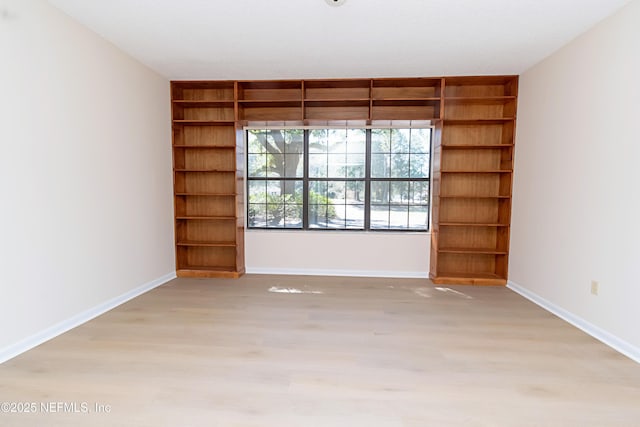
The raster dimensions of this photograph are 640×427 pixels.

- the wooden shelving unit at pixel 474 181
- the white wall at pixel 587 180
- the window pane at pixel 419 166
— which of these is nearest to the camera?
the white wall at pixel 587 180

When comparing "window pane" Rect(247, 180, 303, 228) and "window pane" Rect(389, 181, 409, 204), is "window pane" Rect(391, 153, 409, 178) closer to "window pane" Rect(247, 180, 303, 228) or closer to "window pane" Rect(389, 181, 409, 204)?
"window pane" Rect(389, 181, 409, 204)

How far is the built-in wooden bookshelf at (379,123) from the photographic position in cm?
381

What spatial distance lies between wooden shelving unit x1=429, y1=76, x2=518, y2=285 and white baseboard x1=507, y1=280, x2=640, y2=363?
0.55 metres

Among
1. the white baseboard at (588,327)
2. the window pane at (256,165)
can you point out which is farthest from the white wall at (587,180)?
the window pane at (256,165)

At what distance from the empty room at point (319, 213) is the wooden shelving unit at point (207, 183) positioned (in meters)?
0.03

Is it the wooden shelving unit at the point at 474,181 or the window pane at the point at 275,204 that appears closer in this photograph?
the wooden shelving unit at the point at 474,181

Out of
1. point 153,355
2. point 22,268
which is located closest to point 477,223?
point 153,355

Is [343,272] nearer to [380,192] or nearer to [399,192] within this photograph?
[380,192]

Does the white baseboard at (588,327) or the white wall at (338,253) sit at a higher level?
the white wall at (338,253)

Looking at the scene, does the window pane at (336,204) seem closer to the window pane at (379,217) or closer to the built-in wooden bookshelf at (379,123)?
the window pane at (379,217)

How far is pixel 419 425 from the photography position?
1491mm

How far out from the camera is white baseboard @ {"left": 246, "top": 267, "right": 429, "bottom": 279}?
4.10 metres

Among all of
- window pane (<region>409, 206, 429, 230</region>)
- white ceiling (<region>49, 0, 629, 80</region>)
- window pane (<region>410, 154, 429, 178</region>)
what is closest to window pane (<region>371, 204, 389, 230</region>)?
window pane (<region>409, 206, 429, 230</region>)

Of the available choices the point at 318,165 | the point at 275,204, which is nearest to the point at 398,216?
the point at 318,165
